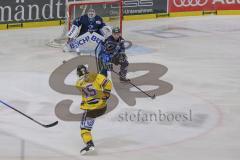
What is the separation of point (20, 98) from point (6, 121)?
1.95 meters

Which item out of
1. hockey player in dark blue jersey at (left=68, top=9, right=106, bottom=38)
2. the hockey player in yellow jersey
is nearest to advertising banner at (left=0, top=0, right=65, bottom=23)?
hockey player in dark blue jersey at (left=68, top=9, right=106, bottom=38)

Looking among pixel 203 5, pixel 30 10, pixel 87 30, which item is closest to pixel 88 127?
pixel 87 30

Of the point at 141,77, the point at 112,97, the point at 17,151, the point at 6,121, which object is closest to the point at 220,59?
the point at 141,77

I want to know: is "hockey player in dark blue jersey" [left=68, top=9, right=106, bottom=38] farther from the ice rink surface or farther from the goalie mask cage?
the goalie mask cage

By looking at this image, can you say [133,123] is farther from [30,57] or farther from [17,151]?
[30,57]

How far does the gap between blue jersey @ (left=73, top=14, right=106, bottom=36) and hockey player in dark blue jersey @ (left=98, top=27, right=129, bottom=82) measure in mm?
2477

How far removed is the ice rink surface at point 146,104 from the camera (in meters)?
10.5

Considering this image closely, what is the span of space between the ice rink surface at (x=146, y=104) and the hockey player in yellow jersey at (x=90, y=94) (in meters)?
0.45

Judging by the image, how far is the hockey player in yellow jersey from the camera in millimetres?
9828

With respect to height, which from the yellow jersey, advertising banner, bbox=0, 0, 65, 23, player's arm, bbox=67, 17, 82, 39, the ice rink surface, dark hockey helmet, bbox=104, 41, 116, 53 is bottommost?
the ice rink surface

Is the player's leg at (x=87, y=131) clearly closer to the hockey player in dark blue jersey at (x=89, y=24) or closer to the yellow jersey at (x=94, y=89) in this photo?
the yellow jersey at (x=94, y=89)

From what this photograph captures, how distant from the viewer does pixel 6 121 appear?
39.9 feet

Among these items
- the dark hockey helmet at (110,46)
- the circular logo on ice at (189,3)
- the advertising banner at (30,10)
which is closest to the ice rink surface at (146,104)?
the advertising banner at (30,10)

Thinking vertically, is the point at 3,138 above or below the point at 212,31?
Answer: below
